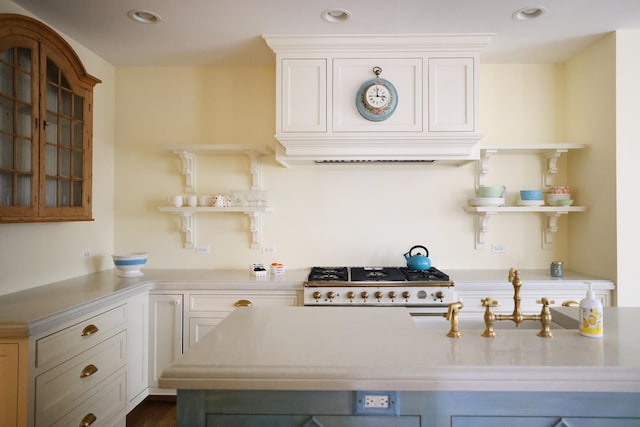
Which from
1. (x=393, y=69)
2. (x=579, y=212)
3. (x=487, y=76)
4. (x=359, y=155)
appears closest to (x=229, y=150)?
(x=359, y=155)

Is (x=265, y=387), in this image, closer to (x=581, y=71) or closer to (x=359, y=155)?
(x=359, y=155)

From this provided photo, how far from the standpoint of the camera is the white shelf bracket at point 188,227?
3.27 meters

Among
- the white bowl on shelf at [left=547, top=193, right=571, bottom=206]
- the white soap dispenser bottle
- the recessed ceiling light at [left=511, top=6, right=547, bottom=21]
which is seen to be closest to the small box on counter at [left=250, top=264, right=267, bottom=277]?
the white soap dispenser bottle

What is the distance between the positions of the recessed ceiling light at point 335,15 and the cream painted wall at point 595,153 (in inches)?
74.6

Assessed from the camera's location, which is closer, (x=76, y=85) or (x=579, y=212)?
(x=76, y=85)

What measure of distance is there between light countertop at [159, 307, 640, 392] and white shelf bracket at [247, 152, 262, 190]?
6.46ft

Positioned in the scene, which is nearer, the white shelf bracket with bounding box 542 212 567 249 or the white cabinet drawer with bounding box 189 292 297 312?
the white cabinet drawer with bounding box 189 292 297 312

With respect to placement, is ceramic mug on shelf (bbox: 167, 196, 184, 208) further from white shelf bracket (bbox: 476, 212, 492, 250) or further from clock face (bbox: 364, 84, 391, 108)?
white shelf bracket (bbox: 476, 212, 492, 250)

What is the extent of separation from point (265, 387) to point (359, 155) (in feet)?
6.73

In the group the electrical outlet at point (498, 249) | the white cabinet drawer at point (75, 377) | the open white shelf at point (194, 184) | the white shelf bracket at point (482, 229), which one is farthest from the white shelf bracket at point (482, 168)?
the white cabinet drawer at point (75, 377)

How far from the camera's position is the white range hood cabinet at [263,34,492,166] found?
281 cm

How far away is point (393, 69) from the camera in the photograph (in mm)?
2836

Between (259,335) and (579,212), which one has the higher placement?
(579,212)

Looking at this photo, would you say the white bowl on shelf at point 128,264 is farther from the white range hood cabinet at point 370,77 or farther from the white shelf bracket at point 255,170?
the white range hood cabinet at point 370,77
